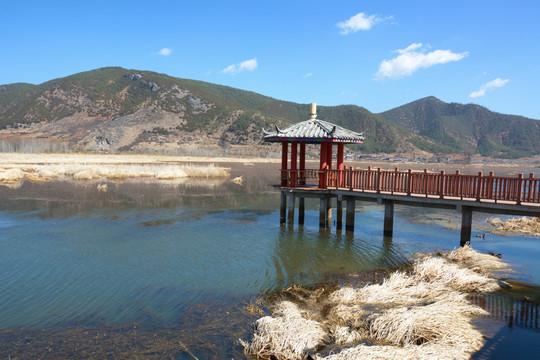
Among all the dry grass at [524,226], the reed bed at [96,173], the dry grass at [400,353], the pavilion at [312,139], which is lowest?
the dry grass at [524,226]

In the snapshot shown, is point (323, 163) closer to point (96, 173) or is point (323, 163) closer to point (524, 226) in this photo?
point (524, 226)

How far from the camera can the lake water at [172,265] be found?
8125 millimetres

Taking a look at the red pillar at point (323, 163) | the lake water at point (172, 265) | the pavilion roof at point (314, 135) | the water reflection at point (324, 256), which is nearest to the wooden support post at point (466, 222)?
the lake water at point (172, 265)

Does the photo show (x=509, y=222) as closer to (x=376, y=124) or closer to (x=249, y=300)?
(x=249, y=300)

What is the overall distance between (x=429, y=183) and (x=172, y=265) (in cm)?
1011

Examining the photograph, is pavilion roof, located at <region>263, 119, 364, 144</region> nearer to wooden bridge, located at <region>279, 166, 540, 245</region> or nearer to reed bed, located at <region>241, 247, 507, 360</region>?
wooden bridge, located at <region>279, 166, 540, 245</region>

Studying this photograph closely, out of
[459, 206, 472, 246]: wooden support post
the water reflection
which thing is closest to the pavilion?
the water reflection

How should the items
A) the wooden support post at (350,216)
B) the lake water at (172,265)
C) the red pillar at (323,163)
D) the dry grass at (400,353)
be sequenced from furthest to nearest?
1. the red pillar at (323,163)
2. the wooden support post at (350,216)
3. the lake water at (172,265)
4. the dry grass at (400,353)

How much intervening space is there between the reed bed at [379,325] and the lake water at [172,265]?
0.60m

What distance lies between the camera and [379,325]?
7.88 metres

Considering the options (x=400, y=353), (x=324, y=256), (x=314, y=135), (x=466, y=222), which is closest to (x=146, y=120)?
(x=314, y=135)

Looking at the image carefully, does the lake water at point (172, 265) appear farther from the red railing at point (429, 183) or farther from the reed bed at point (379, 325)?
the red railing at point (429, 183)

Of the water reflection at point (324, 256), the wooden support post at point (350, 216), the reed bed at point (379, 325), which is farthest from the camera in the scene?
the wooden support post at point (350, 216)

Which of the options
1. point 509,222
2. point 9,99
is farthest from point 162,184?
point 9,99
